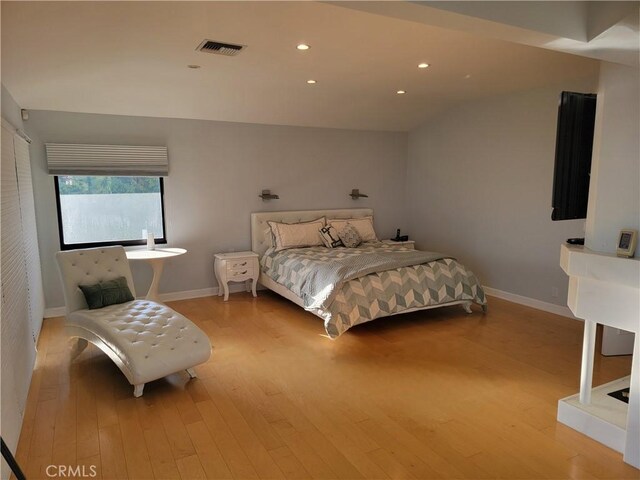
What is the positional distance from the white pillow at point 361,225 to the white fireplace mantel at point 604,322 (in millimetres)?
3528

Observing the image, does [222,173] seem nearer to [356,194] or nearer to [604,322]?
[356,194]

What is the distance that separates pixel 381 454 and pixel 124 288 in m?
2.58

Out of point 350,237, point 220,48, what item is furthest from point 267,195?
point 220,48

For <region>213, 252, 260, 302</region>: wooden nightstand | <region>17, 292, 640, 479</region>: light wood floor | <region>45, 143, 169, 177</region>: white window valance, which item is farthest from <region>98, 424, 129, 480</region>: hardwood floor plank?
<region>45, 143, 169, 177</region>: white window valance

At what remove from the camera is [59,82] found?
12.7 feet

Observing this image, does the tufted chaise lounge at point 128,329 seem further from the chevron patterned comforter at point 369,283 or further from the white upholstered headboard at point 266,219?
the white upholstered headboard at point 266,219

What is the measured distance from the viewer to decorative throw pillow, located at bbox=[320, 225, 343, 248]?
18.8ft

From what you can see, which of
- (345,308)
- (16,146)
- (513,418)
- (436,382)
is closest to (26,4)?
(16,146)

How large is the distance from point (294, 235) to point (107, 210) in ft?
7.36

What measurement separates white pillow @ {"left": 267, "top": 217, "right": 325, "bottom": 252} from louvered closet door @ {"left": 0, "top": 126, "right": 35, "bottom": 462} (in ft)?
9.33

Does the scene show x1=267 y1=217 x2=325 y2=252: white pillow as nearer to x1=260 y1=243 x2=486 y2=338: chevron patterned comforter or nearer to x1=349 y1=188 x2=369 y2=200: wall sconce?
x1=260 y1=243 x2=486 y2=338: chevron patterned comforter

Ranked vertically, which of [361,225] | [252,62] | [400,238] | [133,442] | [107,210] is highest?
[252,62]

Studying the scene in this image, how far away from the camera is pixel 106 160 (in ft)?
16.0

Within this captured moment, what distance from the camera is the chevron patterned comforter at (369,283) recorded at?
4.04m
